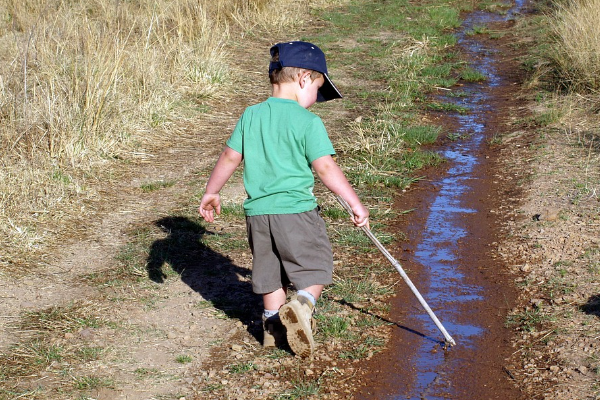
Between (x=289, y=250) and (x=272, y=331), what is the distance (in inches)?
19.0

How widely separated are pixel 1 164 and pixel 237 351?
3.19 meters

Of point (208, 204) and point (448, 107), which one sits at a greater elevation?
point (208, 204)

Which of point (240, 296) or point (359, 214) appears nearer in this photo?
point (359, 214)

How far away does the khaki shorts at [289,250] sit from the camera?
372cm

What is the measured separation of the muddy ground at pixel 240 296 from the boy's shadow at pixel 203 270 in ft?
0.04

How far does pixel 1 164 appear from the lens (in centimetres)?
614

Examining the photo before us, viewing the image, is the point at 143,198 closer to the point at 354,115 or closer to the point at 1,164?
the point at 1,164

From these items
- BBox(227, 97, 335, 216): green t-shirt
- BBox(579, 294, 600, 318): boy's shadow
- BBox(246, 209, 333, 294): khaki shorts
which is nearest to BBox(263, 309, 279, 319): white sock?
BBox(246, 209, 333, 294): khaki shorts

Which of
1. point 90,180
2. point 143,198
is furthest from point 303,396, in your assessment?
point 90,180

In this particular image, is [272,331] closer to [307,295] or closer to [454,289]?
[307,295]

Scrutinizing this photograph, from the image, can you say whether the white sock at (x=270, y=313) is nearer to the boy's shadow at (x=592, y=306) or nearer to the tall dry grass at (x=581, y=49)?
the boy's shadow at (x=592, y=306)

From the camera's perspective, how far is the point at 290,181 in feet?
12.1

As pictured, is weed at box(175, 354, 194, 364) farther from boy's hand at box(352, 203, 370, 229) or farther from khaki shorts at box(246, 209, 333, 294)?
boy's hand at box(352, 203, 370, 229)

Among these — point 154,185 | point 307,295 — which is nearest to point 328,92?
point 307,295
